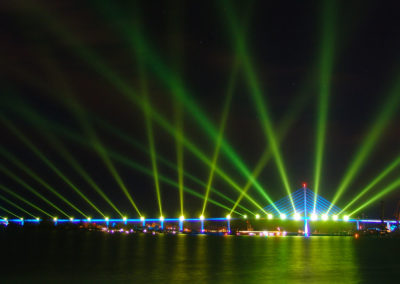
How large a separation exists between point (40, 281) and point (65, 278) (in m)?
0.73

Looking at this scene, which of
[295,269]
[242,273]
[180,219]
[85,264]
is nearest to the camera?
[242,273]

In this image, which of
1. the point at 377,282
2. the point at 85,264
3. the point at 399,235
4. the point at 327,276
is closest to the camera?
the point at 377,282

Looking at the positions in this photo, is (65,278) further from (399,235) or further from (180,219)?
(180,219)

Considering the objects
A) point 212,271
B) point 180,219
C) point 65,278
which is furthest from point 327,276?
point 180,219

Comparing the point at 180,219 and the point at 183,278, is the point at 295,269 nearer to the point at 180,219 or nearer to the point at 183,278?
the point at 183,278

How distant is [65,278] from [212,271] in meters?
3.88

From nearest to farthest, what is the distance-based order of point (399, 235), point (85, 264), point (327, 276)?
point (327, 276), point (85, 264), point (399, 235)

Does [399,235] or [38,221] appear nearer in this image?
[399,235]

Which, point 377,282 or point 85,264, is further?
point 85,264

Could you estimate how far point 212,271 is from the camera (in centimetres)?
1267

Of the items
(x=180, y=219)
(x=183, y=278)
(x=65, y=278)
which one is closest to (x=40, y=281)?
(x=65, y=278)

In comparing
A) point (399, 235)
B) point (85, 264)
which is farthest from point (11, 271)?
point (399, 235)

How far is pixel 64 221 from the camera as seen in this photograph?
375ft

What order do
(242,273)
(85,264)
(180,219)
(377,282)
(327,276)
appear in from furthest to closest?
(180,219) → (85,264) → (242,273) → (327,276) → (377,282)
